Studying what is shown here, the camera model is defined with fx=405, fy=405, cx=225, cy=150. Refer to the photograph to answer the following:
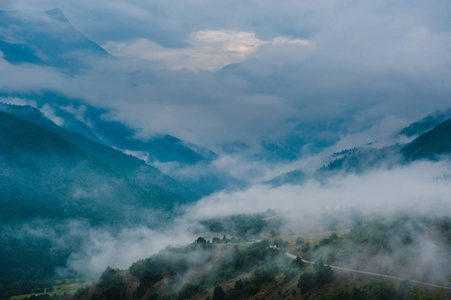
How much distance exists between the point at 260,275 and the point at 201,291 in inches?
904

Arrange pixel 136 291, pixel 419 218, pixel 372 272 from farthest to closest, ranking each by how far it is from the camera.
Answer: pixel 136 291 < pixel 419 218 < pixel 372 272

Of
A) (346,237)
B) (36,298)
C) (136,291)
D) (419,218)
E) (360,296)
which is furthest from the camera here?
(36,298)

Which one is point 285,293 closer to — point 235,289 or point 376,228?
point 235,289

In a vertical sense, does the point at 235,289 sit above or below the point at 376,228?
below

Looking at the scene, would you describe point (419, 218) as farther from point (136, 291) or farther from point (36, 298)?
point (36, 298)

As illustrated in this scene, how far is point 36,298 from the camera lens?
19425 cm

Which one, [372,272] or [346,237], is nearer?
[372,272]

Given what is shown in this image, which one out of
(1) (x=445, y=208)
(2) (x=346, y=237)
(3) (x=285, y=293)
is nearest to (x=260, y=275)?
(3) (x=285, y=293)

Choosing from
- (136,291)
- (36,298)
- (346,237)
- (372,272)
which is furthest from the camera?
(36,298)

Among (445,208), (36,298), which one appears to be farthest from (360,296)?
(36,298)

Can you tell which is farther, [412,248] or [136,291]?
[136,291]

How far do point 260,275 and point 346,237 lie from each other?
109 feet

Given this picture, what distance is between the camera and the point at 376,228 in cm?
12950

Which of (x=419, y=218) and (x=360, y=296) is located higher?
(x=419, y=218)
